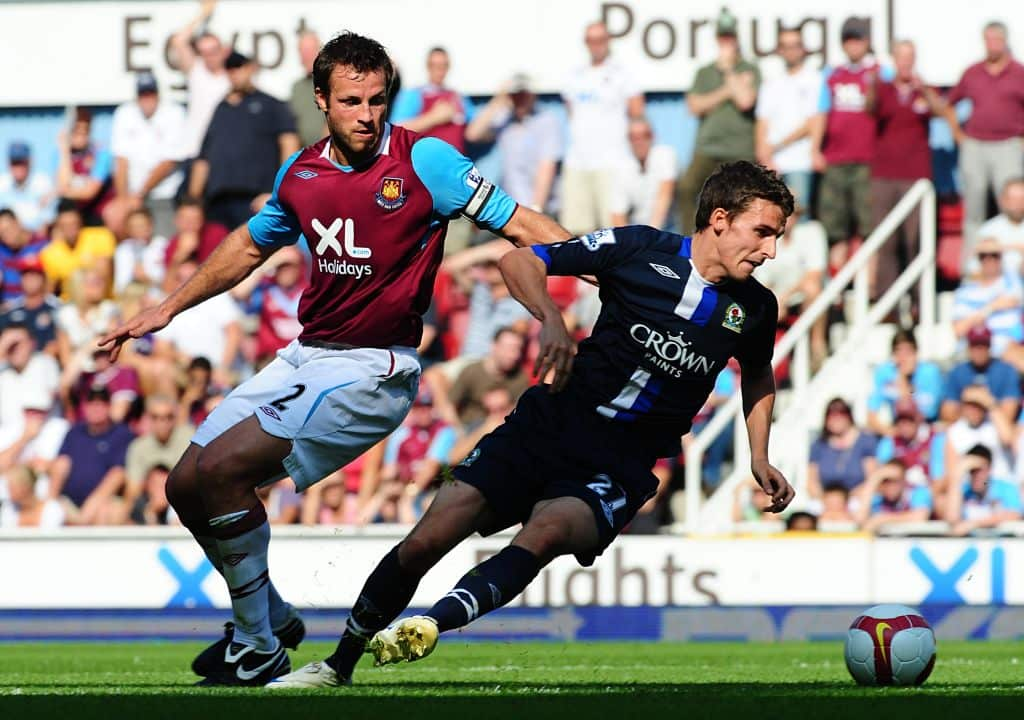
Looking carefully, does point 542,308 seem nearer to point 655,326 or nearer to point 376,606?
point 655,326

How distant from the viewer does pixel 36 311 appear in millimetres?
16500

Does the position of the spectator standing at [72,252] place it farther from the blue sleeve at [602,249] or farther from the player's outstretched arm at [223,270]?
the blue sleeve at [602,249]

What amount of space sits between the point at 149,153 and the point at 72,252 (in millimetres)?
1212

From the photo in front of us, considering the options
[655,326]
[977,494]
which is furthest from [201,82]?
[655,326]

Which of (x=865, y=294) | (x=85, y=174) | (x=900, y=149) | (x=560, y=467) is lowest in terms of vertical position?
(x=560, y=467)

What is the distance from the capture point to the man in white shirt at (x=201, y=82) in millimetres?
17078

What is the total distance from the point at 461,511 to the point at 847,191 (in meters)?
9.50

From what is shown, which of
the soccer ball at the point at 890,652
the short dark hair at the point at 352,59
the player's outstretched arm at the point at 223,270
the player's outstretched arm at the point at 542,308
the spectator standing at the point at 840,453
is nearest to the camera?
the player's outstretched arm at the point at 542,308

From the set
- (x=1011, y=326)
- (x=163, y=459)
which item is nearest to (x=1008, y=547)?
(x=1011, y=326)

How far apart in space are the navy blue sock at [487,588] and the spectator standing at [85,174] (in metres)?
11.5

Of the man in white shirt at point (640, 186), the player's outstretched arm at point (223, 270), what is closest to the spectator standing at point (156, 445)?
the man in white shirt at point (640, 186)

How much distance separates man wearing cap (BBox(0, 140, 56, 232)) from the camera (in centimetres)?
1762

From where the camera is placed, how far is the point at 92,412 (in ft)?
51.1

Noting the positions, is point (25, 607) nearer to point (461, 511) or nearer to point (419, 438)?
point (419, 438)
